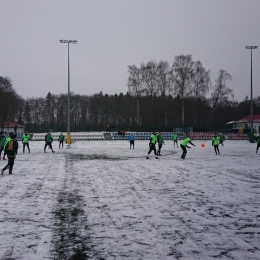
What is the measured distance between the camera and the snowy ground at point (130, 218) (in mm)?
5250

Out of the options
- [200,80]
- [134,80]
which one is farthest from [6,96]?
[200,80]

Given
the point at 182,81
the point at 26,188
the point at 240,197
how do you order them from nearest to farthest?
the point at 240,197, the point at 26,188, the point at 182,81

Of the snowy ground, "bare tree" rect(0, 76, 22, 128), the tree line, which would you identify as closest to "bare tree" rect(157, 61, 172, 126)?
the tree line

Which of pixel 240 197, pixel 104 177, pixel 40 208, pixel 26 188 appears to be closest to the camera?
pixel 40 208

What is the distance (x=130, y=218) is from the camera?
7148mm

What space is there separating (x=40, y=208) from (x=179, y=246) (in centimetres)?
390

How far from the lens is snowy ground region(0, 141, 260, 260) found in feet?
17.2

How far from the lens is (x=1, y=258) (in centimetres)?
492

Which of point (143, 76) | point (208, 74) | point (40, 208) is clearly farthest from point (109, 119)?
point (40, 208)

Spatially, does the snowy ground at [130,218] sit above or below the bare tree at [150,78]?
below

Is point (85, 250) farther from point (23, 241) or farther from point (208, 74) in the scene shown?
point (208, 74)

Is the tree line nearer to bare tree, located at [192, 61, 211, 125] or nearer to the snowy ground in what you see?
bare tree, located at [192, 61, 211, 125]

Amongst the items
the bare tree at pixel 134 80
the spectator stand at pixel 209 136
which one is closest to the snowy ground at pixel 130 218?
the spectator stand at pixel 209 136

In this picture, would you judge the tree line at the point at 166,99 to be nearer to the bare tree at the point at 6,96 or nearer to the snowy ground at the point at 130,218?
the bare tree at the point at 6,96
